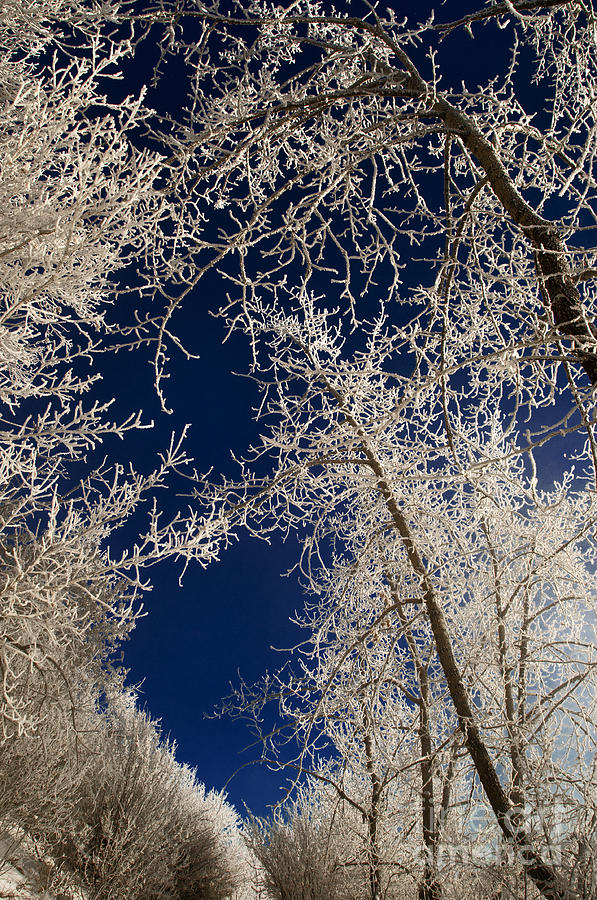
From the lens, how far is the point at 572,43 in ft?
9.98

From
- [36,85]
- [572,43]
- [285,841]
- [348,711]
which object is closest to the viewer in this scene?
[572,43]

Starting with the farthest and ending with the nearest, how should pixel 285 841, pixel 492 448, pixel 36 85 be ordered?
pixel 285 841 < pixel 492 448 < pixel 36 85

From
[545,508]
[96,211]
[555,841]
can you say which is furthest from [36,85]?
[555,841]

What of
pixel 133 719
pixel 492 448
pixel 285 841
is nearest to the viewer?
pixel 492 448

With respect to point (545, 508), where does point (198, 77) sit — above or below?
above

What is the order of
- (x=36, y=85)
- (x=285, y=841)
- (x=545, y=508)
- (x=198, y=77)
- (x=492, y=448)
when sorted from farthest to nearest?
1. (x=285, y=841)
2. (x=492, y=448)
3. (x=36, y=85)
4. (x=198, y=77)
5. (x=545, y=508)

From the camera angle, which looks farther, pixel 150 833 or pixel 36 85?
pixel 150 833

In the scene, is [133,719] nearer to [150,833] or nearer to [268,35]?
[150,833]

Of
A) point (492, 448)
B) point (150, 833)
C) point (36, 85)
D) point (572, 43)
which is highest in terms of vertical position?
point (492, 448)

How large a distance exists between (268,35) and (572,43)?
180 centimetres

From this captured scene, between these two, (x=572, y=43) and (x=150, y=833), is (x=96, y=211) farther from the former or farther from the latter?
(x=150, y=833)

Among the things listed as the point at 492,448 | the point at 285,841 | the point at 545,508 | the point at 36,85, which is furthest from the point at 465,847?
the point at 285,841

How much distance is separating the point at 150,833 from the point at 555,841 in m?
9.52

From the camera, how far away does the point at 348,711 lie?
14.0 feet
